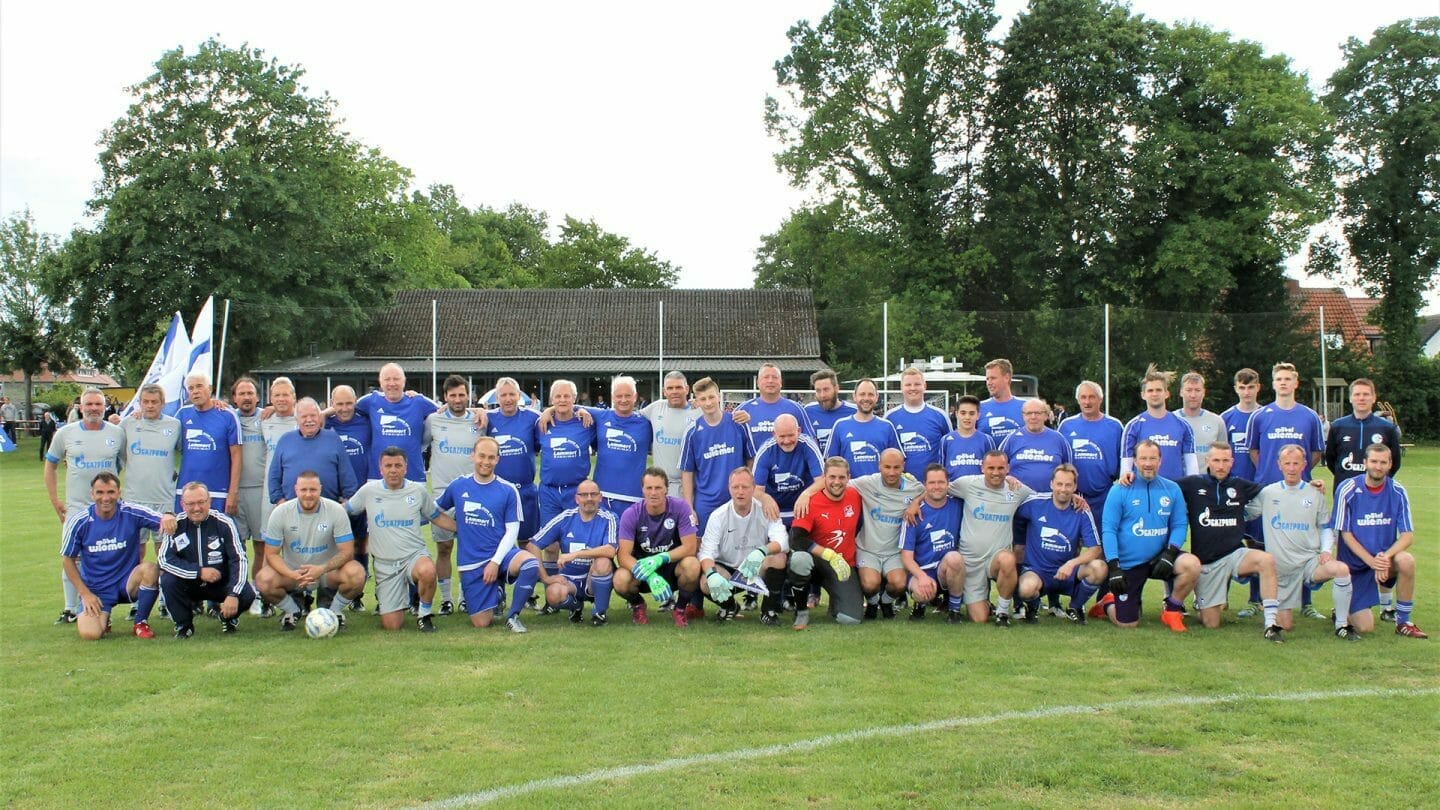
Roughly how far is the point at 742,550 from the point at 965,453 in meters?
1.68

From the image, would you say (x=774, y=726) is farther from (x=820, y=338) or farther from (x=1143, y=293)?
(x=1143, y=293)

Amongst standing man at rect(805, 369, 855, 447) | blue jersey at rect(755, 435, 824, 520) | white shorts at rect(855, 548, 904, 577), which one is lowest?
white shorts at rect(855, 548, 904, 577)

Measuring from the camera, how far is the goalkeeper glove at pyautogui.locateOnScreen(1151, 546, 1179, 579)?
6.68 m

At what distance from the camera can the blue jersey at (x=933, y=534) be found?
706 cm

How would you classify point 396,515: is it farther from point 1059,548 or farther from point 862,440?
point 1059,548

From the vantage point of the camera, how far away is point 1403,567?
655 cm

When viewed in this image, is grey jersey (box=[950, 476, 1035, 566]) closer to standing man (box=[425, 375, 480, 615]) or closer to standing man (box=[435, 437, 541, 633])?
standing man (box=[435, 437, 541, 633])

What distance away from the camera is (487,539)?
6926 mm

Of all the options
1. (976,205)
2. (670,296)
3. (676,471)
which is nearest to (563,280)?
(670,296)

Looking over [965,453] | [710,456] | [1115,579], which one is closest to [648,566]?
[710,456]

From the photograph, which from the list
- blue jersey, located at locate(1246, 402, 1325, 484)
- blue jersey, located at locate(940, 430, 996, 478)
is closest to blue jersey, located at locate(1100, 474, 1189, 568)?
blue jersey, located at locate(940, 430, 996, 478)

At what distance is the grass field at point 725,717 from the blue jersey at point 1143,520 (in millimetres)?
506

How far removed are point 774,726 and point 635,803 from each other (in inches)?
40.3

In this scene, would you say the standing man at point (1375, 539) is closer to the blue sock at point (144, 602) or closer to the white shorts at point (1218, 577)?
the white shorts at point (1218, 577)
